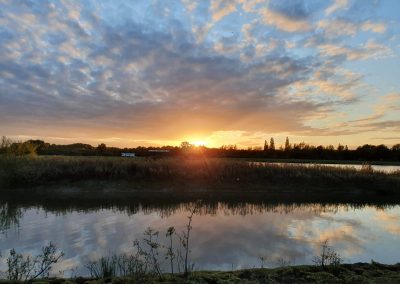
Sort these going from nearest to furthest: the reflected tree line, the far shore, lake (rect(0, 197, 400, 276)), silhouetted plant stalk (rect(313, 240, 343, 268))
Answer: silhouetted plant stalk (rect(313, 240, 343, 268)) → lake (rect(0, 197, 400, 276)) → the reflected tree line → the far shore

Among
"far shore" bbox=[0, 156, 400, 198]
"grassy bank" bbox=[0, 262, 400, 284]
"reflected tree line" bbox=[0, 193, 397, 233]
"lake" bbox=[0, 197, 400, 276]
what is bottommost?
"lake" bbox=[0, 197, 400, 276]

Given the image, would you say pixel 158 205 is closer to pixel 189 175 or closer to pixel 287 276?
pixel 189 175

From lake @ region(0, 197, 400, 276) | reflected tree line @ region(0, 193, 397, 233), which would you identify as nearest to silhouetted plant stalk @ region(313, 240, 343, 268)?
lake @ region(0, 197, 400, 276)

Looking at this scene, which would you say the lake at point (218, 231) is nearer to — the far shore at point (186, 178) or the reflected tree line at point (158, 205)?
the reflected tree line at point (158, 205)

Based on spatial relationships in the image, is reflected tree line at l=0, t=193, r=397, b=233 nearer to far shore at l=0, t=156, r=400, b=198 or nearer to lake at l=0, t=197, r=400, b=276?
lake at l=0, t=197, r=400, b=276

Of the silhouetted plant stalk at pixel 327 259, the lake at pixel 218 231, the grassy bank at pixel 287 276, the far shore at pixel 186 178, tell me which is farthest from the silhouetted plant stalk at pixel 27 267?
the far shore at pixel 186 178

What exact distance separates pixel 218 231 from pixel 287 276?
291 inches

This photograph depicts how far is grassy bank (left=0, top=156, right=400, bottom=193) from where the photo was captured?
28.9 m

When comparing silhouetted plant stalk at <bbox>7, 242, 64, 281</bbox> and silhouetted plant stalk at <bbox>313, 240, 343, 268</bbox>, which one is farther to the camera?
silhouetted plant stalk at <bbox>313, 240, 343, 268</bbox>

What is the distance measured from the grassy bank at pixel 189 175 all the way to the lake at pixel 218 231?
6.56m

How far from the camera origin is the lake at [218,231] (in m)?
11.6

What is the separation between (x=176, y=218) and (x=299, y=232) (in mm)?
5908

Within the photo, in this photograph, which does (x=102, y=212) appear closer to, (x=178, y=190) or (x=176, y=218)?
(x=176, y=218)

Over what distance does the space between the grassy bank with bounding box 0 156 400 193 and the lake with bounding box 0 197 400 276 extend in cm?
656
